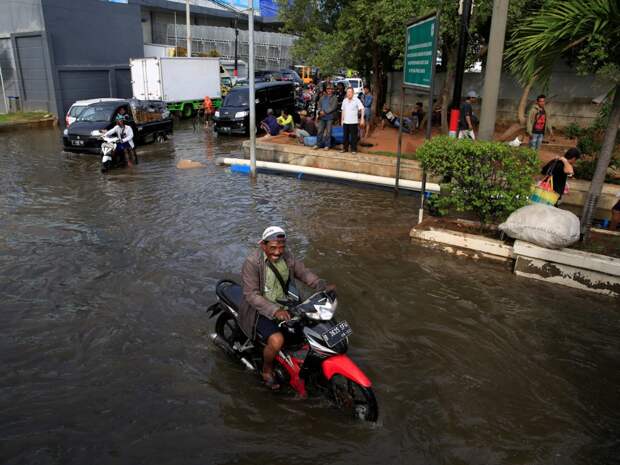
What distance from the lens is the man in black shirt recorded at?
812 centimetres

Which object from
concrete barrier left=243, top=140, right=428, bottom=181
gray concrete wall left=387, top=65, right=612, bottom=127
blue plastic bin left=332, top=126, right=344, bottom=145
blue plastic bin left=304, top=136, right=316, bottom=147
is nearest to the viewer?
concrete barrier left=243, top=140, right=428, bottom=181

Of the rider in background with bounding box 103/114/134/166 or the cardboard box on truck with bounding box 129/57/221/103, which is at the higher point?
the cardboard box on truck with bounding box 129/57/221/103

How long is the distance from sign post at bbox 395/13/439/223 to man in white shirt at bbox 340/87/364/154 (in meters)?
2.64

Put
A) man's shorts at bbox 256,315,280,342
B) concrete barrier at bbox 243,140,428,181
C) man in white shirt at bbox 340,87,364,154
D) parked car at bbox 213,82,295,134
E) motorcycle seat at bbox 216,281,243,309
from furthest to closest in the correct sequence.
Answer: parked car at bbox 213,82,295,134 < man in white shirt at bbox 340,87,364,154 < concrete barrier at bbox 243,140,428,181 < motorcycle seat at bbox 216,281,243,309 < man's shorts at bbox 256,315,280,342

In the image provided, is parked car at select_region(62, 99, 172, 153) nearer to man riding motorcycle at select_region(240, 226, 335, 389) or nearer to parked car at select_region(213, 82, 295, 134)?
parked car at select_region(213, 82, 295, 134)

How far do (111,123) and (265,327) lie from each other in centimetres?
1380

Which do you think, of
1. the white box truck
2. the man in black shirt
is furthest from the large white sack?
the white box truck

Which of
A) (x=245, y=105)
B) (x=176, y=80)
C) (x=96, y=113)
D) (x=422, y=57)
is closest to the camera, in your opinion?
(x=422, y=57)

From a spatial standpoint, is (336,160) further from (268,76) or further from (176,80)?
(268,76)

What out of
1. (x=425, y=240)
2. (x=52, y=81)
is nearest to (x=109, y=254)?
(x=425, y=240)

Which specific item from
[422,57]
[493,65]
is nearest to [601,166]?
[493,65]

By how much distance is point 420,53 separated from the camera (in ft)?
30.6

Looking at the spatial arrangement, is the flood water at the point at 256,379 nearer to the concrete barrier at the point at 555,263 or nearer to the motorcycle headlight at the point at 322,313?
the concrete barrier at the point at 555,263

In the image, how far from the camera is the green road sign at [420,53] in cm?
867
